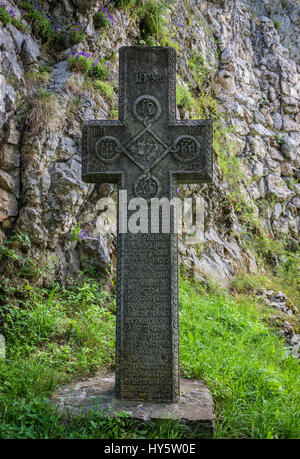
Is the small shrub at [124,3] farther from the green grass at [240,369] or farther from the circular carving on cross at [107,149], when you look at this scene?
the green grass at [240,369]

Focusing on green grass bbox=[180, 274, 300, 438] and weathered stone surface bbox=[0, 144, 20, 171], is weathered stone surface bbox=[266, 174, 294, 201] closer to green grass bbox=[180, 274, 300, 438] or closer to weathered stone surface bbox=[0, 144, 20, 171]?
green grass bbox=[180, 274, 300, 438]

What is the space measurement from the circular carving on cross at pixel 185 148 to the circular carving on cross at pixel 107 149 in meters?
0.52

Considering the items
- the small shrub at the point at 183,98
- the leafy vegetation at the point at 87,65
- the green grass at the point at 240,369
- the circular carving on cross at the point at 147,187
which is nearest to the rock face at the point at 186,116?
the leafy vegetation at the point at 87,65

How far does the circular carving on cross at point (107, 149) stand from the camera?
331cm

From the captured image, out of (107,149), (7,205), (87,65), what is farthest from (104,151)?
(87,65)

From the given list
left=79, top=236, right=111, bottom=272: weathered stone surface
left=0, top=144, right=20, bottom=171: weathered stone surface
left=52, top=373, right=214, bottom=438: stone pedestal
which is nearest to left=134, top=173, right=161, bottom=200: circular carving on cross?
left=52, top=373, right=214, bottom=438: stone pedestal

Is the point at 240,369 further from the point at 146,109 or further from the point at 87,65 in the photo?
the point at 87,65

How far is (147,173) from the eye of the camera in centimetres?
329

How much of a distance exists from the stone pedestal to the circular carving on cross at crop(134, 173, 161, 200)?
172 cm

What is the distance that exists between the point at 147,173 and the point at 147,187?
126 millimetres

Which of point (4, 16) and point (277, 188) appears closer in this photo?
point (4, 16)

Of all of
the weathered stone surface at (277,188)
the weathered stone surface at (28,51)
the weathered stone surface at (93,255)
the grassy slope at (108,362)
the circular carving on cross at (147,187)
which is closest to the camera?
the grassy slope at (108,362)

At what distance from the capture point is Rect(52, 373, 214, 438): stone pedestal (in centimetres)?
268

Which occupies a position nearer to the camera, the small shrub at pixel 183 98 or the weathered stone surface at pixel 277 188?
the small shrub at pixel 183 98
